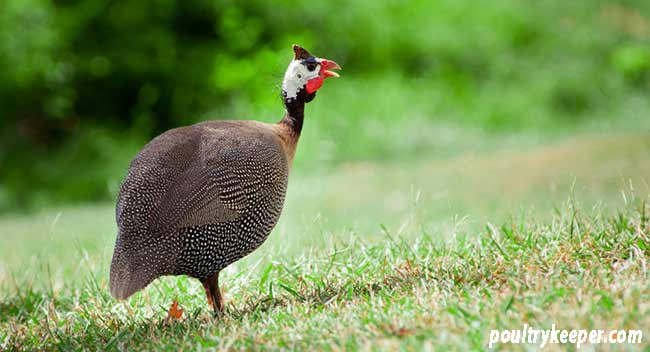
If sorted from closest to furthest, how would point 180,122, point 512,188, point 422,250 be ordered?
1. point 422,250
2. point 512,188
3. point 180,122

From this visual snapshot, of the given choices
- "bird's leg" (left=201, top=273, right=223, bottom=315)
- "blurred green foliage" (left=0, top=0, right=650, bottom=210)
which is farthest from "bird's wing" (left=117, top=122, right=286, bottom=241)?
"blurred green foliage" (left=0, top=0, right=650, bottom=210)

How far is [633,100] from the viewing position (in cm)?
1206

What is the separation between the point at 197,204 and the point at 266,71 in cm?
833

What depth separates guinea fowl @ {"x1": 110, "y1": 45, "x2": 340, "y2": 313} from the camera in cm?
354

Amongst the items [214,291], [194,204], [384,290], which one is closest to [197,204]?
[194,204]

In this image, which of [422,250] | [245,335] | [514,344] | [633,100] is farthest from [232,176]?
[633,100]

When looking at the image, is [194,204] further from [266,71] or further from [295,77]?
[266,71]

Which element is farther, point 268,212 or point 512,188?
point 512,188

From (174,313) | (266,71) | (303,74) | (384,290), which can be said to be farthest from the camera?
(266,71)

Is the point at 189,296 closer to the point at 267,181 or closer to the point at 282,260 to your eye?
the point at 282,260

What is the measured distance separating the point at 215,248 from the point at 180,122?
9.09 meters

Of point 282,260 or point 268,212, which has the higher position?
point 268,212

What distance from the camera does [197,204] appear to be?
3.58m

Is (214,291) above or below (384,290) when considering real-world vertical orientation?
below
